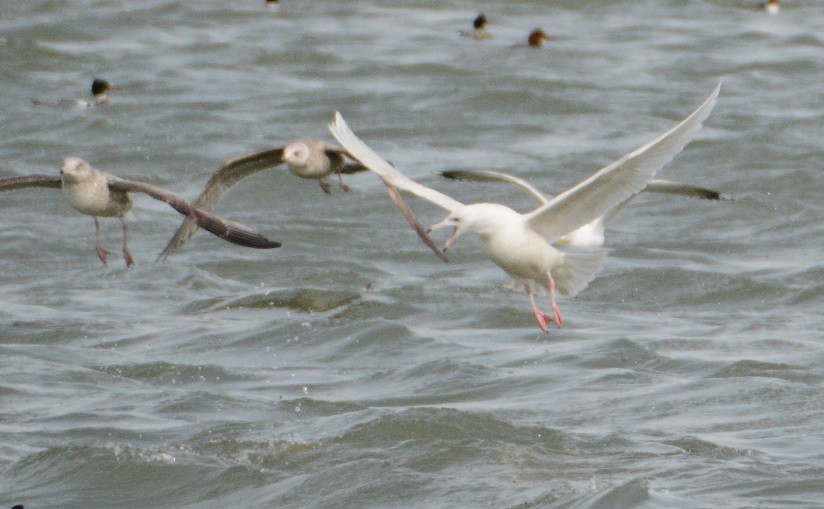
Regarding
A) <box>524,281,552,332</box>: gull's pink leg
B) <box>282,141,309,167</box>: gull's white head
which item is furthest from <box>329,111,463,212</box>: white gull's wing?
<box>282,141,309,167</box>: gull's white head

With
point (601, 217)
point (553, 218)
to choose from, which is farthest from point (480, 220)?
point (601, 217)

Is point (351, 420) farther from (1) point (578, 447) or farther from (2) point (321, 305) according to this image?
(2) point (321, 305)

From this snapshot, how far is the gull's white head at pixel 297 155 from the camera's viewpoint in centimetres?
1143

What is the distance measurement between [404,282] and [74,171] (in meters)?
3.77

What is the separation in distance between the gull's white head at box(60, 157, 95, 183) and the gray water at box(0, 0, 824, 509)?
1.25 metres

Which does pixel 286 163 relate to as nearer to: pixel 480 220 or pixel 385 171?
pixel 385 171

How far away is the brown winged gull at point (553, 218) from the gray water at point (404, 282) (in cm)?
90

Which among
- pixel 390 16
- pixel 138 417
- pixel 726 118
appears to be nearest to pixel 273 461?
pixel 138 417

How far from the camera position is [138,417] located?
397 inches

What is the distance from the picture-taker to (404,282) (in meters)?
14.3

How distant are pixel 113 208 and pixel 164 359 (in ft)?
3.71

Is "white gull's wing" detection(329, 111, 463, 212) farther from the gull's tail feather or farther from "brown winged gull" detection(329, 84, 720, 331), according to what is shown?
the gull's tail feather

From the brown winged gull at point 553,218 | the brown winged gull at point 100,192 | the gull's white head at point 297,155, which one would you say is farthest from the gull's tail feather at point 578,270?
the gull's white head at point 297,155

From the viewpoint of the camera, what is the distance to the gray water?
29.7 ft
